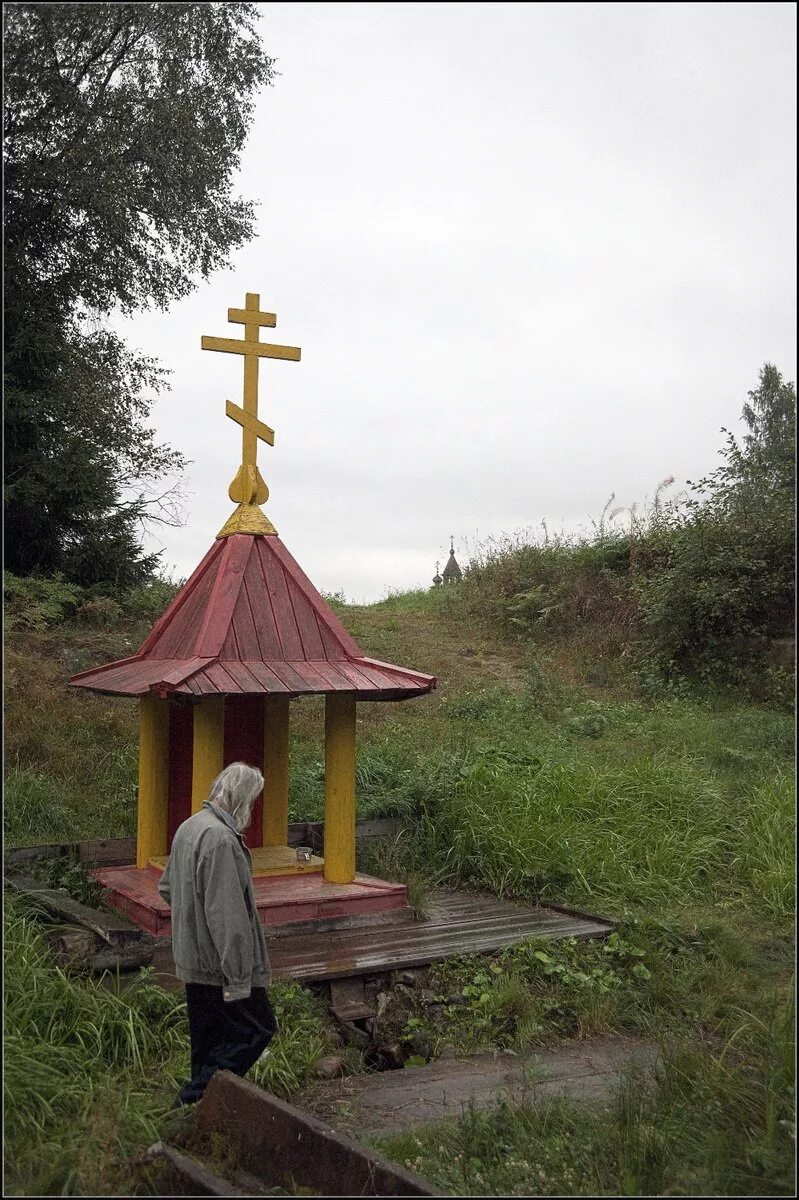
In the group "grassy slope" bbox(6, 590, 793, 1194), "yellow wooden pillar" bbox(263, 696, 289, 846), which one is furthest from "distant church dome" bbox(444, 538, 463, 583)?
"yellow wooden pillar" bbox(263, 696, 289, 846)

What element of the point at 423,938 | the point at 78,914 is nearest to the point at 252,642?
the point at 78,914

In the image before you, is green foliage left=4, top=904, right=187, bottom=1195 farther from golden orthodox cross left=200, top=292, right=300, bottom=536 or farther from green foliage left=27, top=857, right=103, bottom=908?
golden orthodox cross left=200, top=292, right=300, bottom=536

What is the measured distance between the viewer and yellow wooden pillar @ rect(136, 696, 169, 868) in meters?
7.17

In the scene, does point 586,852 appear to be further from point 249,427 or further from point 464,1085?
point 249,427

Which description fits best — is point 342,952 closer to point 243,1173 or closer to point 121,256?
point 243,1173

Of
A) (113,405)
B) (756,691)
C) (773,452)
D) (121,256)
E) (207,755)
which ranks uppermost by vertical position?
(121,256)

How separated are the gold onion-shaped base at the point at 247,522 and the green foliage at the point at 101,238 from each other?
4.68 metres

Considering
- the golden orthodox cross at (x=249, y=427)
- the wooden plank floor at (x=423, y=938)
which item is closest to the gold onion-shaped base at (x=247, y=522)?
the golden orthodox cross at (x=249, y=427)

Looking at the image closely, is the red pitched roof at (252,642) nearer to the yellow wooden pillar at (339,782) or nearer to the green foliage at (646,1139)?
the yellow wooden pillar at (339,782)

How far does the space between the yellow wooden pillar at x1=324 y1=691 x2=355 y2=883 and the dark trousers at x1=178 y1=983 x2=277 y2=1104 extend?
2.48m

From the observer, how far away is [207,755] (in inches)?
252

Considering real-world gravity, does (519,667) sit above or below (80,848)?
above

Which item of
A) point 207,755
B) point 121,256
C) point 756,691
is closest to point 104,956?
point 207,755

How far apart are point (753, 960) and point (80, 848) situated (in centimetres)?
442
